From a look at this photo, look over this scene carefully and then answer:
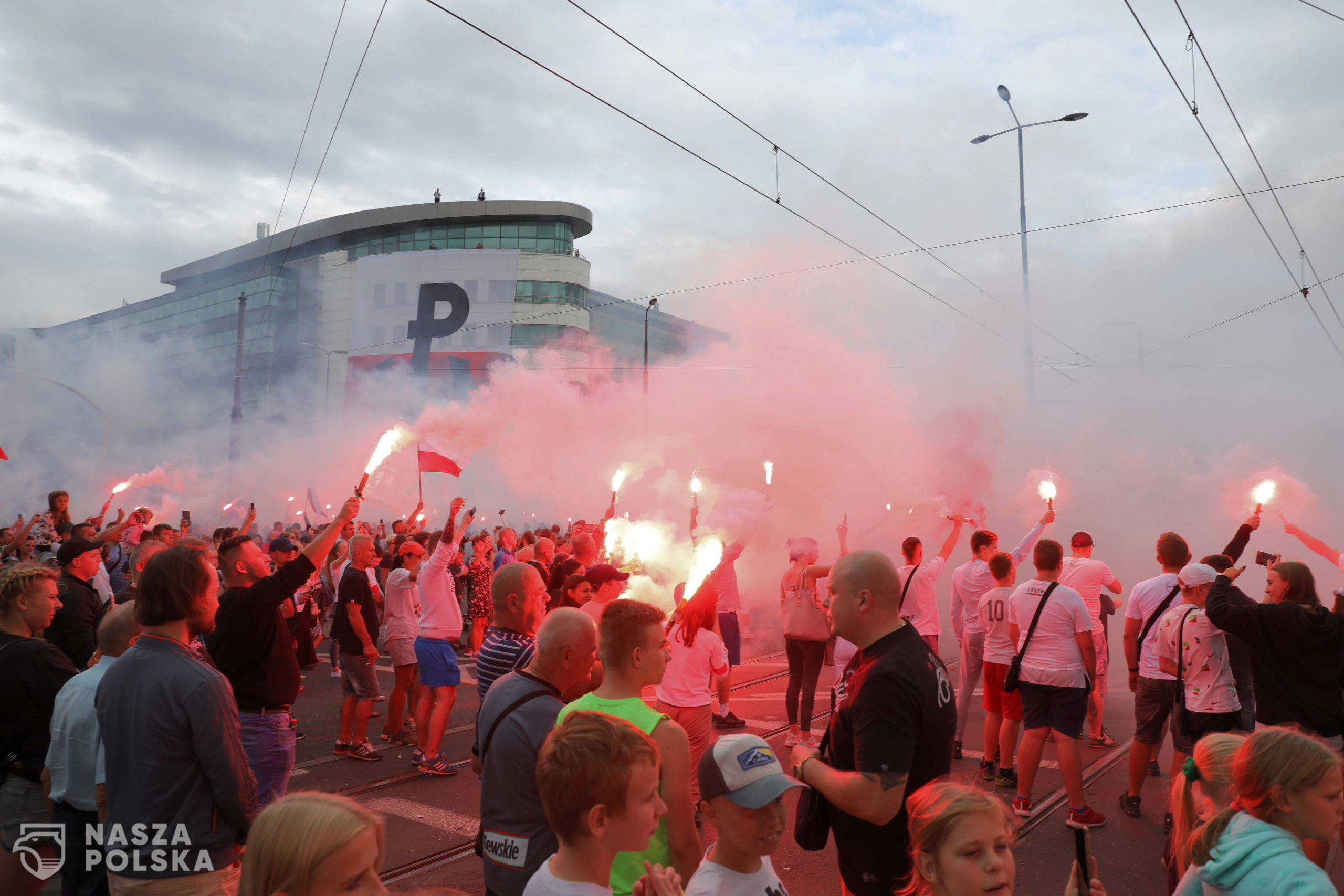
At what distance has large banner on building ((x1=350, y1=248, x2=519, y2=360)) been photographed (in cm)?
4306

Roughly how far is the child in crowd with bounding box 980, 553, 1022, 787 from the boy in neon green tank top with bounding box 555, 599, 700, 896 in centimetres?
447

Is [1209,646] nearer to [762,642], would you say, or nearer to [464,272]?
[762,642]

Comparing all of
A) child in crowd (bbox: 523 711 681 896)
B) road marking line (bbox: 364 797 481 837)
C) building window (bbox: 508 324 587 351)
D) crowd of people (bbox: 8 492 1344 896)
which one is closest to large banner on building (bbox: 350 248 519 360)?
building window (bbox: 508 324 587 351)

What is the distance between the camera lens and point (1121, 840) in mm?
5469

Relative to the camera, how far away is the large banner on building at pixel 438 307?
141 feet

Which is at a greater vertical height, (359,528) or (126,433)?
(126,433)

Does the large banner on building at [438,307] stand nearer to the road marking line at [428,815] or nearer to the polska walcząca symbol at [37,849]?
the road marking line at [428,815]

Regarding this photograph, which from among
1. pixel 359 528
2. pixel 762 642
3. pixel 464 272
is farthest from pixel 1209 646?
pixel 464 272

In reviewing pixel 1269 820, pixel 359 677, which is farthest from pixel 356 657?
pixel 1269 820

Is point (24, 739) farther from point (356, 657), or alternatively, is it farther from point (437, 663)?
point (356, 657)

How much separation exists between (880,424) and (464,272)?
3240 cm

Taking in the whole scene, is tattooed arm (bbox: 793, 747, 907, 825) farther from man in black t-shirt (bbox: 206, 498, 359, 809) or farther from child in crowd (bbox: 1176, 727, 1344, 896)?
man in black t-shirt (bbox: 206, 498, 359, 809)

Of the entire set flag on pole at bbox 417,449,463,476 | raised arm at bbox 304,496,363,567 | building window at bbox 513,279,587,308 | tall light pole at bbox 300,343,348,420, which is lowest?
raised arm at bbox 304,496,363,567

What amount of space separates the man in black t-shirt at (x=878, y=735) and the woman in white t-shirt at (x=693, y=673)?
2.56 m
